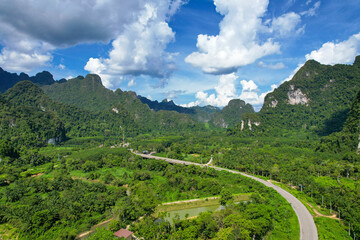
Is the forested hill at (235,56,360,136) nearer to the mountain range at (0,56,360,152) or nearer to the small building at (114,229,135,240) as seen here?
the mountain range at (0,56,360,152)

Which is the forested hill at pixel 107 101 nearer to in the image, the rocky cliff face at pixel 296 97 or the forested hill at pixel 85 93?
the forested hill at pixel 85 93

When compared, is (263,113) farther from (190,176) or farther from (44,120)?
(44,120)

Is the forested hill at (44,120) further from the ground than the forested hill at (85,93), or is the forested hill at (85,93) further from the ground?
the forested hill at (85,93)

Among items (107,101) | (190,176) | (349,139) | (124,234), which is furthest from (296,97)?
(107,101)

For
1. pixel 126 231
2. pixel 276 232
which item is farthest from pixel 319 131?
pixel 126 231

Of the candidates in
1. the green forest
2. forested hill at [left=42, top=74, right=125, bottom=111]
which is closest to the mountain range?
the green forest

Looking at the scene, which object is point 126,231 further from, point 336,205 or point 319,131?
point 319,131

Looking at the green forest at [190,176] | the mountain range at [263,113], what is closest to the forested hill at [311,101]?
the mountain range at [263,113]
